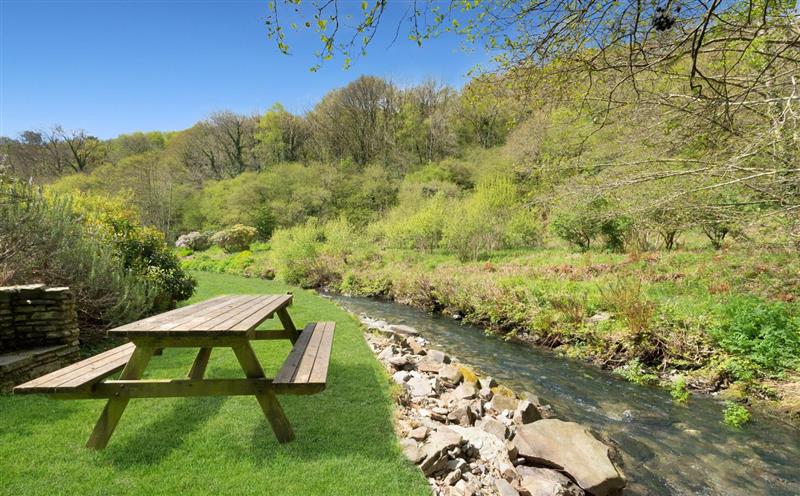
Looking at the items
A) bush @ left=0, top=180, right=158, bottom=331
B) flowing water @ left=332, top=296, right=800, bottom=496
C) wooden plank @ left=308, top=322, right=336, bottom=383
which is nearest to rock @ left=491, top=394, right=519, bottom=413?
flowing water @ left=332, top=296, right=800, bottom=496

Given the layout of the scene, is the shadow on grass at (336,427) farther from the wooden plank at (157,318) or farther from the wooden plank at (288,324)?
the wooden plank at (157,318)

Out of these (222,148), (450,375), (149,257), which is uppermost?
(222,148)

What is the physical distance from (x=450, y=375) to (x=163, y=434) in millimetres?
3597

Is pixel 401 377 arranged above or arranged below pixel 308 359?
below

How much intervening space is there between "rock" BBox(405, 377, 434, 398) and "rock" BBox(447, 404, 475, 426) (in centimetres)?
57

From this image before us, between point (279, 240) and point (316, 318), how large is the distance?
42.8ft

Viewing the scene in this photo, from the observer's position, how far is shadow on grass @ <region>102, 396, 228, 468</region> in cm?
309

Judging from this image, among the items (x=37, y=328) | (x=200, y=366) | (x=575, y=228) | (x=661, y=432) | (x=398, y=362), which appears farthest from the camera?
(x=575, y=228)

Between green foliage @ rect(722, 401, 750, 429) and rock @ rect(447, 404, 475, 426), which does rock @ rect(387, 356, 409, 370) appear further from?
green foliage @ rect(722, 401, 750, 429)

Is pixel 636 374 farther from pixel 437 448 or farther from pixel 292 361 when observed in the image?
pixel 292 361

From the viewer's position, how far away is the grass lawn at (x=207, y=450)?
2.84 metres

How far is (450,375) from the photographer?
5.62m

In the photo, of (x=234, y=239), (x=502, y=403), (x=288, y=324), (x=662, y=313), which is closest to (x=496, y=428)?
(x=502, y=403)

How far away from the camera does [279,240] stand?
2059 centimetres
